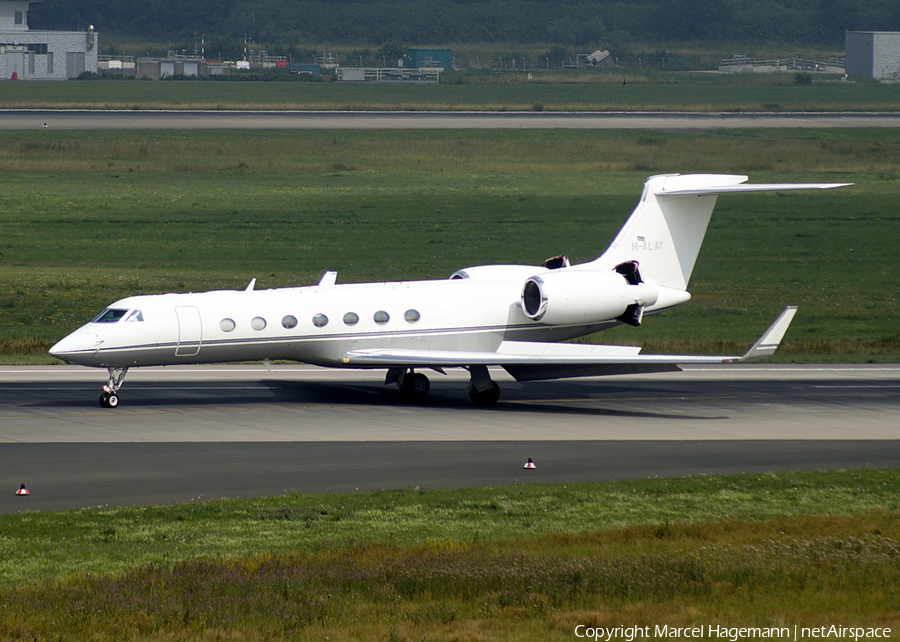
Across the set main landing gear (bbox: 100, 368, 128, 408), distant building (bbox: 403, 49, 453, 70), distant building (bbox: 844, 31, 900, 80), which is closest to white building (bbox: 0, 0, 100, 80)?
distant building (bbox: 403, 49, 453, 70)

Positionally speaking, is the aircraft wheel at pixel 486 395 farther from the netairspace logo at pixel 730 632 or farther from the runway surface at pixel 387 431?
the netairspace logo at pixel 730 632

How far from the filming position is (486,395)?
32.7 m

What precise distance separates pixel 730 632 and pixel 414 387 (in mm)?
21164

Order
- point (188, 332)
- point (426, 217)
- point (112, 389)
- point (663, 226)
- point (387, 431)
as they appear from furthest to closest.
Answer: point (426, 217)
point (663, 226)
point (112, 389)
point (188, 332)
point (387, 431)

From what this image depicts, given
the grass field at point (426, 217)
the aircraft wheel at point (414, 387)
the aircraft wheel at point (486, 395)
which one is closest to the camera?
the aircraft wheel at point (486, 395)

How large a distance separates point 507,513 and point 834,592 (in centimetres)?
653

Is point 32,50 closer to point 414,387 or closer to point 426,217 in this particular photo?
point 426,217

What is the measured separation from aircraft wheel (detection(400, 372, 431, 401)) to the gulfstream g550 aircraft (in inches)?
1.1

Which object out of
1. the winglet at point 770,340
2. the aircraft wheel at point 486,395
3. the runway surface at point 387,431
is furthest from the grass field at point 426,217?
the winglet at point 770,340

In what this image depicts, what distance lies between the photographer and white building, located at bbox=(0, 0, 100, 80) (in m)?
130

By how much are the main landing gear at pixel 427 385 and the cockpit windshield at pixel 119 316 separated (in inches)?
288

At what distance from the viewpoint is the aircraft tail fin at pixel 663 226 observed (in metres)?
35.9

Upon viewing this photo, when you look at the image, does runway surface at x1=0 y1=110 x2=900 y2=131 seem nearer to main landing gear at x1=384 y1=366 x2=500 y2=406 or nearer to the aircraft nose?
main landing gear at x1=384 y1=366 x2=500 y2=406

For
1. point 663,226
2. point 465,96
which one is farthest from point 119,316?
point 465,96
